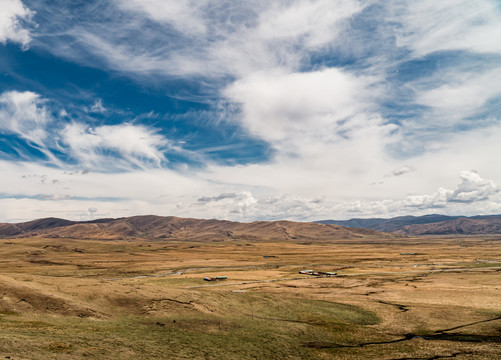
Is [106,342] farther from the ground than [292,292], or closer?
farther from the ground

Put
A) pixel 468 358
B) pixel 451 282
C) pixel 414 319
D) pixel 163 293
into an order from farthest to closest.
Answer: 1. pixel 451 282
2. pixel 163 293
3. pixel 414 319
4. pixel 468 358

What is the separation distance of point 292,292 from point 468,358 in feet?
144

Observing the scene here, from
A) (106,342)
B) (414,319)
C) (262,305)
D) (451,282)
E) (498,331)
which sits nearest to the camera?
(106,342)

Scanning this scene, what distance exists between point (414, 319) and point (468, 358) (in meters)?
15.9

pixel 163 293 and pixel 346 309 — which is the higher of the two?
pixel 163 293

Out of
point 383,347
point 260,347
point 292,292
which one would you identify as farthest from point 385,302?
point 260,347

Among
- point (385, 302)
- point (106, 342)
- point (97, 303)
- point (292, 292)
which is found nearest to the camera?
point (106, 342)

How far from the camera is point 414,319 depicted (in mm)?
46406

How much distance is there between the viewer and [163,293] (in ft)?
164

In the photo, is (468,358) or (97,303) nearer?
(468,358)

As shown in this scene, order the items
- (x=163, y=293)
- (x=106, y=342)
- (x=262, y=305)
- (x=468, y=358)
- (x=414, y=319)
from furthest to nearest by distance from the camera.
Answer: (x=262, y=305)
(x=163, y=293)
(x=414, y=319)
(x=468, y=358)
(x=106, y=342)

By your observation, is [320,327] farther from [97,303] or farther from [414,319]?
[97,303]

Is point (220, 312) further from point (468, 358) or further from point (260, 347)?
point (468, 358)

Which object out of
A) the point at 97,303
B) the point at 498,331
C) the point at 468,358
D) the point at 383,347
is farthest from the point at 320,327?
the point at 97,303
